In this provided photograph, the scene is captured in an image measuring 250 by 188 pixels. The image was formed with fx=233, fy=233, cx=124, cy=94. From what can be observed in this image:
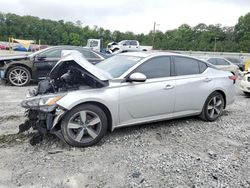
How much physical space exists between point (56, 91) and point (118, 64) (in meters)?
1.29

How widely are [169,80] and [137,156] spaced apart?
1.61 metres

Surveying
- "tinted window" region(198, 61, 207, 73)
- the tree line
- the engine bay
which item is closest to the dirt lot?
the engine bay

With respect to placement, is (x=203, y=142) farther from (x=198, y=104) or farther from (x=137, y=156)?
(x=137, y=156)

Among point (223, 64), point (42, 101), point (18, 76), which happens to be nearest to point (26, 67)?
point (18, 76)

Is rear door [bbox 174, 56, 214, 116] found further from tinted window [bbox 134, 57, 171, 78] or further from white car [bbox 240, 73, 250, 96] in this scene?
white car [bbox 240, 73, 250, 96]

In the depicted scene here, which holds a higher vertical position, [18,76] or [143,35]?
[143,35]

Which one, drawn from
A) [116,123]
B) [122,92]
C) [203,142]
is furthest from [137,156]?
A: [203,142]

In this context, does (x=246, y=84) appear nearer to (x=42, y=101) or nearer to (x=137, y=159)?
(x=137, y=159)

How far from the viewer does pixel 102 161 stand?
3.20 meters

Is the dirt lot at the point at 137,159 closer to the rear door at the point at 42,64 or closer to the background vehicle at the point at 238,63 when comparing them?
the rear door at the point at 42,64

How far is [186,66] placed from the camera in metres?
4.70

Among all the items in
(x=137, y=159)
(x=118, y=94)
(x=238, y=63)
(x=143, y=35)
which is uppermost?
(x=143, y=35)

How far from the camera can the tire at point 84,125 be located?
135 inches

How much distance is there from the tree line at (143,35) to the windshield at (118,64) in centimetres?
5185
